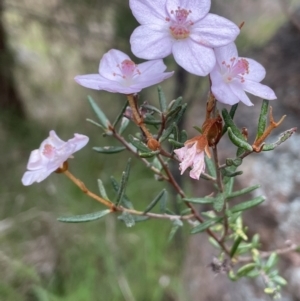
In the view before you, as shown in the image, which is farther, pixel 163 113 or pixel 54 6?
pixel 54 6

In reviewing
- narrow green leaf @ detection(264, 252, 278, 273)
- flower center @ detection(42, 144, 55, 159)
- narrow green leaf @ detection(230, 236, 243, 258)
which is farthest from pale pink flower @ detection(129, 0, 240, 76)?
narrow green leaf @ detection(264, 252, 278, 273)

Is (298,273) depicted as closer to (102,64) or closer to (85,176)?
(102,64)

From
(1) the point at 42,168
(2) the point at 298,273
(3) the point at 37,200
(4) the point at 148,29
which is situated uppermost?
(4) the point at 148,29

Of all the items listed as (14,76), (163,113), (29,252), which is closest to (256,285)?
(163,113)

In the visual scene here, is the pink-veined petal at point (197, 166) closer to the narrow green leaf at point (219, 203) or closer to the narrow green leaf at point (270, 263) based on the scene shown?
the narrow green leaf at point (219, 203)

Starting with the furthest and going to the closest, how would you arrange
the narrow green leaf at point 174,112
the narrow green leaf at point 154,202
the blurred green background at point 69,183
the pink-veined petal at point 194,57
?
the blurred green background at point 69,183
the narrow green leaf at point 154,202
the narrow green leaf at point 174,112
the pink-veined petal at point 194,57

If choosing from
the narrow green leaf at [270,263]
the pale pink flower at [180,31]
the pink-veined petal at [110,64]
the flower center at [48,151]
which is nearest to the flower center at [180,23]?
the pale pink flower at [180,31]
